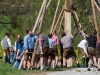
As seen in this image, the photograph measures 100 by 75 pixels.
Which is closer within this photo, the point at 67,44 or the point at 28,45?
the point at 28,45

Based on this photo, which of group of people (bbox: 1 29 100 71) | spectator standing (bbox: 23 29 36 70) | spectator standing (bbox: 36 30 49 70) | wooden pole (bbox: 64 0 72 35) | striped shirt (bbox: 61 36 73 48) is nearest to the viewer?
spectator standing (bbox: 36 30 49 70)

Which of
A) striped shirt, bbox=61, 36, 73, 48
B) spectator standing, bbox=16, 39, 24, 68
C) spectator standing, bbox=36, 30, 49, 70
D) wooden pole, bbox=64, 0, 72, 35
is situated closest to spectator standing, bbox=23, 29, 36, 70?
spectator standing, bbox=36, 30, 49, 70

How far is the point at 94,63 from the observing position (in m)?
27.0

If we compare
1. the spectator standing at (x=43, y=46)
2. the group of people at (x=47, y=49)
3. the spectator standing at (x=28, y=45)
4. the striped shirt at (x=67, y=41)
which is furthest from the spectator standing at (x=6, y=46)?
the spectator standing at (x=43, y=46)

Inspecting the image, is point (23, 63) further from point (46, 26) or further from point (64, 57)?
point (46, 26)

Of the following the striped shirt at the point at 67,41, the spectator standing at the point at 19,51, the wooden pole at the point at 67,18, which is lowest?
the spectator standing at the point at 19,51

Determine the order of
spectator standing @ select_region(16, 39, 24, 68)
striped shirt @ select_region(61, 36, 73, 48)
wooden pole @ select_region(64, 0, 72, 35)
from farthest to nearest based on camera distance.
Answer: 1. wooden pole @ select_region(64, 0, 72, 35)
2. spectator standing @ select_region(16, 39, 24, 68)
3. striped shirt @ select_region(61, 36, 73, 48)

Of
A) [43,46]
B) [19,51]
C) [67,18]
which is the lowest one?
[19,51]

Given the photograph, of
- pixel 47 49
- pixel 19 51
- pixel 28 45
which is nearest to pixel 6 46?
pixel 19 51

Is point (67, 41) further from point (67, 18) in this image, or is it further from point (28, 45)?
point (28, 45)

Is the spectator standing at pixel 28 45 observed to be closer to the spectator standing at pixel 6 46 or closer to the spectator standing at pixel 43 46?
the spectator standing at pixel 43 46

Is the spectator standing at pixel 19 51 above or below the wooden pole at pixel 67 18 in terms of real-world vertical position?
below

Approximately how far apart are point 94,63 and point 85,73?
176 inches

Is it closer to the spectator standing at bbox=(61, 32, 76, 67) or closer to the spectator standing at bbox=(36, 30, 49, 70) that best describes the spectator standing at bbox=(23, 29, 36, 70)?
the spectator standing at bbox=(36, 30, 49, 70)
